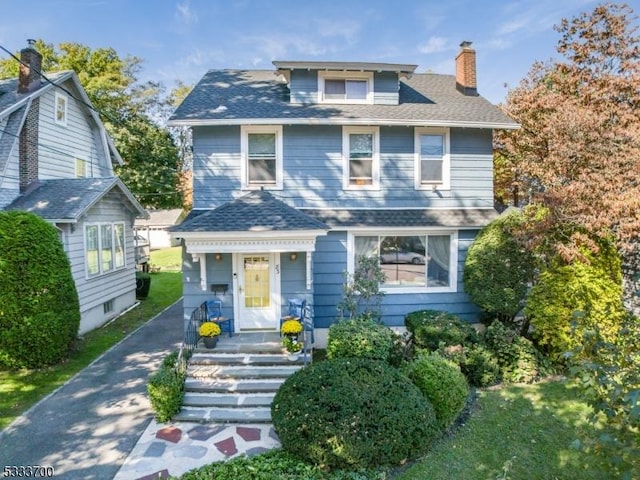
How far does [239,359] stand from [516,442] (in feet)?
18.5

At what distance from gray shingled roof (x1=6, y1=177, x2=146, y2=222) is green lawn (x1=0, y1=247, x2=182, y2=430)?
3965mm

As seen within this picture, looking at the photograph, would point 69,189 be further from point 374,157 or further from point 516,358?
point 516,358

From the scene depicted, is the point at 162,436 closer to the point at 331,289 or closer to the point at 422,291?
the point at 331,289

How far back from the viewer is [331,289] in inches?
408

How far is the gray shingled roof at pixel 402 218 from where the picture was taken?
10.2 m

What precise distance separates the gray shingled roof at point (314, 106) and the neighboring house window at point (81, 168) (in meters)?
7.63

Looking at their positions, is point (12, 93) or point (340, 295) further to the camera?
point (12, 93)

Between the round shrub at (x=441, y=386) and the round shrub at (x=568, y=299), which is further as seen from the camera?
the round shrub at (x=568, y=299)

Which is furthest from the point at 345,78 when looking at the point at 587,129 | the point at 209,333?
the point at 209,333

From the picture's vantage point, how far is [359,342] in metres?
8.05

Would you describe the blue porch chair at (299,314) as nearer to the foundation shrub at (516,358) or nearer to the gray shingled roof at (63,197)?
the foundation shrub at (516,358)

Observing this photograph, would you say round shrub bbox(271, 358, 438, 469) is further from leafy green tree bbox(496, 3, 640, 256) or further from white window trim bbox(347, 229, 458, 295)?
leafy green tree bbox(496, 3, 640, 256)

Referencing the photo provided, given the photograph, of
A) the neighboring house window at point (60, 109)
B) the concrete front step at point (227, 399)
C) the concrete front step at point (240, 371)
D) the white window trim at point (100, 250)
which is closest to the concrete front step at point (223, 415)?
the concrete front step at point (227, 399)

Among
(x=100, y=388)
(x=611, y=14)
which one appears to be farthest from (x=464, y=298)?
(x=611, y=14)
